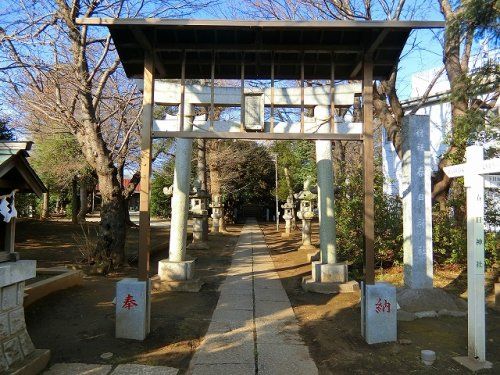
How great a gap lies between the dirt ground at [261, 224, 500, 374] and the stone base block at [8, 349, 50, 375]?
3.09 m

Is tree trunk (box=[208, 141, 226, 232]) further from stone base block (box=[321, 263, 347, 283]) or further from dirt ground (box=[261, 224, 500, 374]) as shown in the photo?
dirt ground (box=[261, 224, 500, 374])

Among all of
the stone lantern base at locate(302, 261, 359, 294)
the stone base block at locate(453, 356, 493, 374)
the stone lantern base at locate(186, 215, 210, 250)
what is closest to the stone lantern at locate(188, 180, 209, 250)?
the stone lantern base at locate(186, 215, 210, 250)

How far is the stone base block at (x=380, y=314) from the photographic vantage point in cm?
580

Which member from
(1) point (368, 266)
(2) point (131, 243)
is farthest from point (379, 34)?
(2) point (131, 243)

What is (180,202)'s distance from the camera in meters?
10.1

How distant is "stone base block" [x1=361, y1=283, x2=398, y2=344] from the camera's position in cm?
580

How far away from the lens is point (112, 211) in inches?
443

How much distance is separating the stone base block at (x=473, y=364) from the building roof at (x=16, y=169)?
5354 mm

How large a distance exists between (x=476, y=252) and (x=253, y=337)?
122 inches

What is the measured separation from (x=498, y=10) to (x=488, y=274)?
5.92 metres

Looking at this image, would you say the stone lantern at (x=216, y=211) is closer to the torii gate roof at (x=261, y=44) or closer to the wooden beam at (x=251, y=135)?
the torii gate roof at (x=261, y=44)

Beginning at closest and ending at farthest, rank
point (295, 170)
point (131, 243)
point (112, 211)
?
point (112, 211) → point (131, 243) → point (295, 170)

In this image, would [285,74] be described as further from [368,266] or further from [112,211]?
[112,211]

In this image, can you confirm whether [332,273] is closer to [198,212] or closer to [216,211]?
[198,212]
